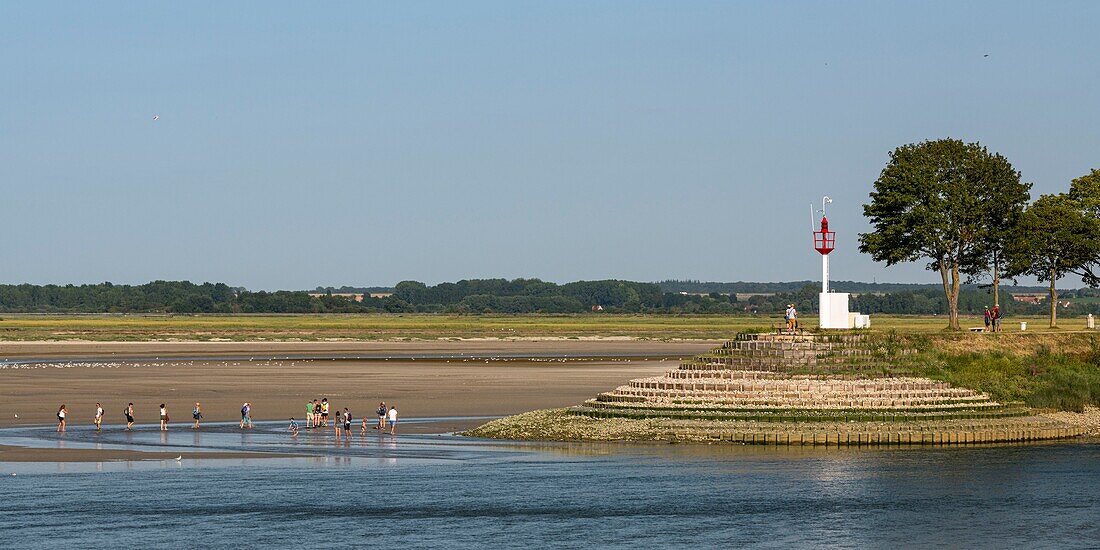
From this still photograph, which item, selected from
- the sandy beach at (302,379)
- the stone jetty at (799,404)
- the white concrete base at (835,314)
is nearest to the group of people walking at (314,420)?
the sandy beach at (302,379)

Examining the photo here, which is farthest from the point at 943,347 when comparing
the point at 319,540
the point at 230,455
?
the point at 319,540

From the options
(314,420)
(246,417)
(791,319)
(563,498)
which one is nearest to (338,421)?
(314,420)

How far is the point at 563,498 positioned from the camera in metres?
45.6

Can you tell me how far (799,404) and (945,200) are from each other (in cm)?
3105

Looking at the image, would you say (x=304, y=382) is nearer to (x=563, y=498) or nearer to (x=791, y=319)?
(x=791, y=319)

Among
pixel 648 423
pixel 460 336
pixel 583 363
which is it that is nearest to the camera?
pixel 648 423

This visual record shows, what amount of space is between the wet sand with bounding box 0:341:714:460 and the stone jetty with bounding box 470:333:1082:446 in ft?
30.6

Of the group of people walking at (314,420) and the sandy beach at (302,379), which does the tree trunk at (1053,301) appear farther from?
the group of people walking at (314,420)

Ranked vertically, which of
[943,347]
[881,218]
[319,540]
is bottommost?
[319,540]

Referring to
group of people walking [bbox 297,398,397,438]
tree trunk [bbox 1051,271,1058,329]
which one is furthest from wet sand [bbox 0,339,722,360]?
group of people walking [bbox 297,398,397,438]

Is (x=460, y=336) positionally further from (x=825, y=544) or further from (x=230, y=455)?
(x=825, y=544)

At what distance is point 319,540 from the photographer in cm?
3938

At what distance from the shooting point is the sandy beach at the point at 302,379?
74688 millimetres

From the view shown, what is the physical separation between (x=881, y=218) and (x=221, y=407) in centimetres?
3746
